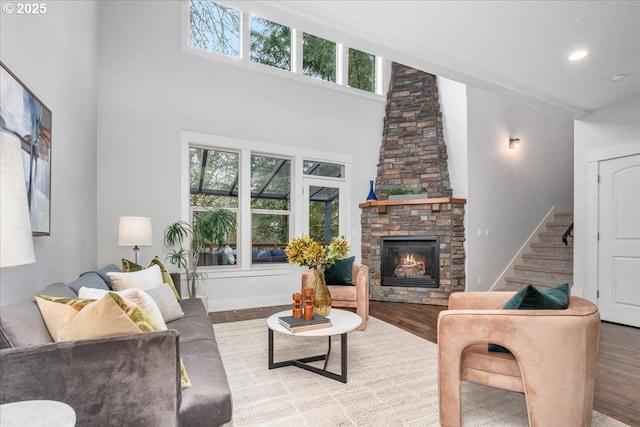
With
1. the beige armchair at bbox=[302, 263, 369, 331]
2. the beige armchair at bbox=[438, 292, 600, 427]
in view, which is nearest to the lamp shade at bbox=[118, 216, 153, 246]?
the beige armchair at bbox=[302, 263, 369, 331]

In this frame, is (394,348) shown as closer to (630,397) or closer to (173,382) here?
(630,397)

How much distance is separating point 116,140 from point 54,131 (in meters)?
1.72

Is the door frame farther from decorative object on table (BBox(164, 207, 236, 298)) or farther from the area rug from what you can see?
decorative object on table (BBox(164, 207, 236, 298))

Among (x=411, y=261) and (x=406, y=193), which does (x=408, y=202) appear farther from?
(x=411, y=261)

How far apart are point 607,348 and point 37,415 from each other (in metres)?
4.13

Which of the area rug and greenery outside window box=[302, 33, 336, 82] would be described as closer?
the area rug

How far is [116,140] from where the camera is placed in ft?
13.4

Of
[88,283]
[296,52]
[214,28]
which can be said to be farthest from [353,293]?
[214,28]

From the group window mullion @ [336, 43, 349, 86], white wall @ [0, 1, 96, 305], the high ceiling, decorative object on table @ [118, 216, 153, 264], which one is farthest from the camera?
window mullion @ [336, 43, 349, 86]

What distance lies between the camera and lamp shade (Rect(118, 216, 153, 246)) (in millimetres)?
3529

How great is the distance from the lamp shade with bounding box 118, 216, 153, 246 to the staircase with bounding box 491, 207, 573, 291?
5181 millimetres

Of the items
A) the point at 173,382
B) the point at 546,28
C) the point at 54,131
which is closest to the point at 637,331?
the point at 546,28

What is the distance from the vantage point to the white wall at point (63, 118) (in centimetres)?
188

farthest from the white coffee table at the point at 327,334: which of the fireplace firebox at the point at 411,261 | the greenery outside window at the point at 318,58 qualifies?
the greenery outside window at the point at 318,58
